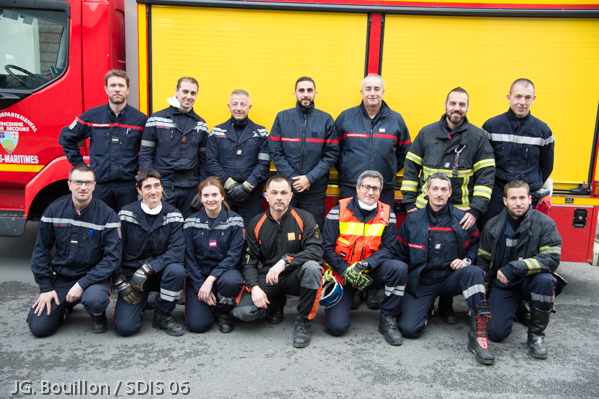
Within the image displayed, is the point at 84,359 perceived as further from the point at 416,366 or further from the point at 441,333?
the point at 441,333

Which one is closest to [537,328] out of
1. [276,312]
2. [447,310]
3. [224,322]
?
[447,310]

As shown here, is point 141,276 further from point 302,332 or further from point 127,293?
point 302,332

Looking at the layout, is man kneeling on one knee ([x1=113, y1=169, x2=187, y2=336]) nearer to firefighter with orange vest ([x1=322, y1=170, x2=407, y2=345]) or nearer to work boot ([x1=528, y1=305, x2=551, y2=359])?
firefighter with orange vest ([x1=322, y1=170, x2=407, y2=345])

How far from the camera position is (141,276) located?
3479mm

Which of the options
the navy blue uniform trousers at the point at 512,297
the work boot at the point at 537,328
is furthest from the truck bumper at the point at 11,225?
the work boot at the point at 537,328

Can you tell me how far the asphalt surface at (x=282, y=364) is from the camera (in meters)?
2.73

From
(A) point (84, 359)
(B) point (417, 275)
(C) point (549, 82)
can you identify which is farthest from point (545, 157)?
(A) point (84, 359)

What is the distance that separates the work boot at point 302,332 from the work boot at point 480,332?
1.23 metres

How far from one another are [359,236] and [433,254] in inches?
24.6

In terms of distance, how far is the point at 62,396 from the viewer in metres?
2.62

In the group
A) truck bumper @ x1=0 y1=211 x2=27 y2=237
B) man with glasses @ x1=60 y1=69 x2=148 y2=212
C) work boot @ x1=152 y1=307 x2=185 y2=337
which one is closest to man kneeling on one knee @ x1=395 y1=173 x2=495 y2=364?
work boot @ x1=152 y1=307 x2=185 y2=337

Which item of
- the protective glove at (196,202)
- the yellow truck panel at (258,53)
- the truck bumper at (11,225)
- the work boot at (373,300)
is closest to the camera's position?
the protective glove at (196,202)

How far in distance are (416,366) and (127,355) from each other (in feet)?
6.69

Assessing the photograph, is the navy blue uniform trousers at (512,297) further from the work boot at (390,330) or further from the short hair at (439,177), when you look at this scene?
the short hair at (439,177)
